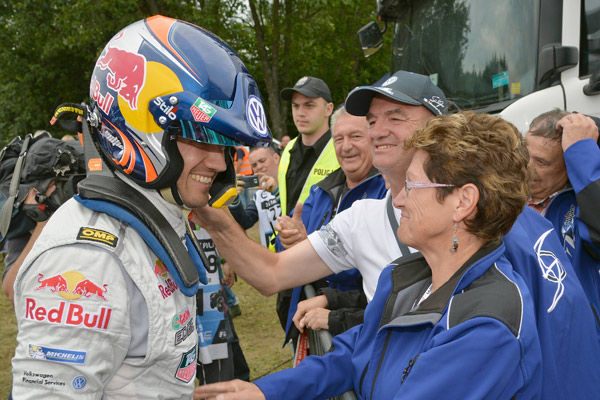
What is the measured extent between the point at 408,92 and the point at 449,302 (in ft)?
4.72

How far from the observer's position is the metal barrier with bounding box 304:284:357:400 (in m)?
2.06

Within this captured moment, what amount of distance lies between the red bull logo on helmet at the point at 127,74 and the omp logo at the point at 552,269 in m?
1.51

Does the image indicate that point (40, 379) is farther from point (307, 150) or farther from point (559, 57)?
point (307, 150)

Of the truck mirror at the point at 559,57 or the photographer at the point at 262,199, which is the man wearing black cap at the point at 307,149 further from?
the truck mirror at the point at 559,57

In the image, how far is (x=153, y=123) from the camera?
172cm

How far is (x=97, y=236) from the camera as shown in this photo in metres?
1.51

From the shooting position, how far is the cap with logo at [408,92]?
270 centimetres

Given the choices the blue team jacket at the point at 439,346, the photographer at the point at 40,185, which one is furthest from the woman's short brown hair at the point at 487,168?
the photographer at the point at 40,185

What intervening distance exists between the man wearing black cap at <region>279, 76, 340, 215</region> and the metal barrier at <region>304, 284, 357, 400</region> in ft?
4.58

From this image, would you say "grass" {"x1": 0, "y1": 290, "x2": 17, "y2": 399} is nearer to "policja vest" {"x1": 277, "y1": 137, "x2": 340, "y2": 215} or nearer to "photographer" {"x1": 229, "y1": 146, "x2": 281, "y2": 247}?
"photographer" {"x1": 229, "y1": 146, "x2": 281, "y2": 247}

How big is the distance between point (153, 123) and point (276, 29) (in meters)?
17.4

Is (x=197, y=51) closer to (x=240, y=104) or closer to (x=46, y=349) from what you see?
(x=240, y=104)

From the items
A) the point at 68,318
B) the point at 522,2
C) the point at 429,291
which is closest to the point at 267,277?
the point at 429,291

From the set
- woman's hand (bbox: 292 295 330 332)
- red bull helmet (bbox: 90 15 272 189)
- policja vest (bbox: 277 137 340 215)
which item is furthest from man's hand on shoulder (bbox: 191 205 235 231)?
policja vest (bbox: 277 137 340 215)
